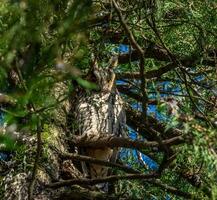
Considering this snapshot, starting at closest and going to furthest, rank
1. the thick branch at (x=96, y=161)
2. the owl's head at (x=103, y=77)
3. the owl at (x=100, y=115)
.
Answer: the thick branch at (x=96, y=161), the owl at (x=100, y=115), the owl's head at (x=103, y=77)

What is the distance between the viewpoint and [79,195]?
259 cm

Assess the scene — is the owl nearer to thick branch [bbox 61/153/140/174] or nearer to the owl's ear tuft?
the owl's ear tuft

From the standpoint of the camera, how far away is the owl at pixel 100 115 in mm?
3271

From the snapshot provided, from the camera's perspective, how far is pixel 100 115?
3371 millimetres

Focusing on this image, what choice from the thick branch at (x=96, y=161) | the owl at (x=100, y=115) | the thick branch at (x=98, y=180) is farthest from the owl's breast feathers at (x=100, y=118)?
the thick branch at (x=98, y=180)

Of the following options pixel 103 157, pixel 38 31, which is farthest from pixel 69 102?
pixel 38 31

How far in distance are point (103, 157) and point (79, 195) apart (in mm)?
660

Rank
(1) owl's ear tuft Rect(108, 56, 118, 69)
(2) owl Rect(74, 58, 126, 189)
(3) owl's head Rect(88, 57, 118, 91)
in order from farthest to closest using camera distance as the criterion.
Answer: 1. (1) owl's ear tuft Rect(108, 56, 118, 69)
2. (3) owl's head Rect(88, 57, 118, 91)
3. (2) owl Rect(74, 58, 126, 189)

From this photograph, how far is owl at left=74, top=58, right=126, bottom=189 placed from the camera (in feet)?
10.7

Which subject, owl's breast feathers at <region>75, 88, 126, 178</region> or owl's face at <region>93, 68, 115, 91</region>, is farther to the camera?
owl's face at <region>93, 68, 115, 91</region>

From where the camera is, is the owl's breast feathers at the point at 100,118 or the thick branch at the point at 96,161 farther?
the owl's breast feathers at the point at 100,118

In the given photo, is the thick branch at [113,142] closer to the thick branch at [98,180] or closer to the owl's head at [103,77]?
the thick branch at [98,180]

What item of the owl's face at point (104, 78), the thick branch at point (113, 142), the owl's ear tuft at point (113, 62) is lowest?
the thick branch at point (113, 142)

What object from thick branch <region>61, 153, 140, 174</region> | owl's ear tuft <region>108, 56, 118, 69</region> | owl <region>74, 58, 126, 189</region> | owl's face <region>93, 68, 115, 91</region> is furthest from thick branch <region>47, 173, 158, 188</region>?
owl's ear tuft <region>108, 56, 118, 69</region>
